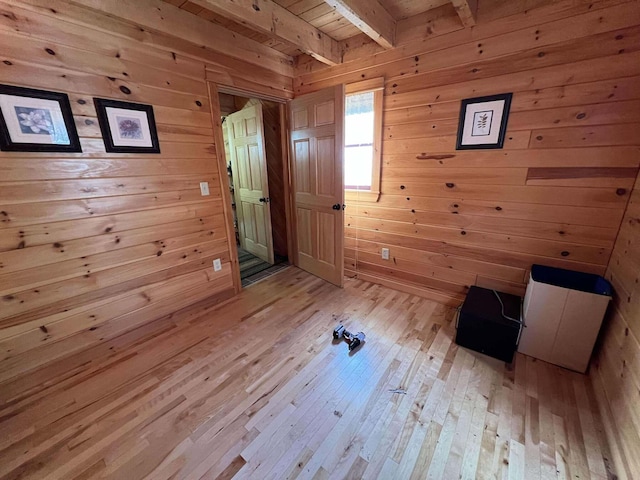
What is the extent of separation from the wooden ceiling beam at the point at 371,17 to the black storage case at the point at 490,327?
2.22m

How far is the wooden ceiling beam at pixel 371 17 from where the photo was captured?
68.6 inches

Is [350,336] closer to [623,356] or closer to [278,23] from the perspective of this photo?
[623,356]

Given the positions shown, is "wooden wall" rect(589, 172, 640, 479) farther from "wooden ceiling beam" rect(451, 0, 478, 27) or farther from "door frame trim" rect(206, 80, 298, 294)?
"door frame trim" rect(206, 80, 298, 294)

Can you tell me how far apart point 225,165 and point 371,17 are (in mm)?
1680

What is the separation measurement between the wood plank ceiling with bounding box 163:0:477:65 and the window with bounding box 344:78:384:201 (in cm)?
40

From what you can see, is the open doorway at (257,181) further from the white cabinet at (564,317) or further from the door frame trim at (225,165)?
the white cabinet at (564,317)

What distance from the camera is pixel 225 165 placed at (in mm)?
2482

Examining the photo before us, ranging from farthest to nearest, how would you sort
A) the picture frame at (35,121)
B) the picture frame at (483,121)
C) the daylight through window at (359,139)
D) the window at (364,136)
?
the daylight through window at (359,139)
the window at (364,136)
the picture frame at (483,121)
the picture frame at (35,121)

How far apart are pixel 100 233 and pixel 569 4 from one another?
135 inches

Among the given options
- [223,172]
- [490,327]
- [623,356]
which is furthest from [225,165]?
[623,356]

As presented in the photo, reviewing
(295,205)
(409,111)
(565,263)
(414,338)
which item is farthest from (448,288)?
(295,205)

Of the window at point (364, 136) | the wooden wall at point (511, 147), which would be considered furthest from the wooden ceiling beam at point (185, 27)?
the window at point (364, 136)

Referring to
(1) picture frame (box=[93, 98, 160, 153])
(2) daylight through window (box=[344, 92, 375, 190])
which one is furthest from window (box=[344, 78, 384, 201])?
(1) picture frame (box=[93, 98, 160, 153])

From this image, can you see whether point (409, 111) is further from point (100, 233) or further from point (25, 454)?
point (25, 454)
